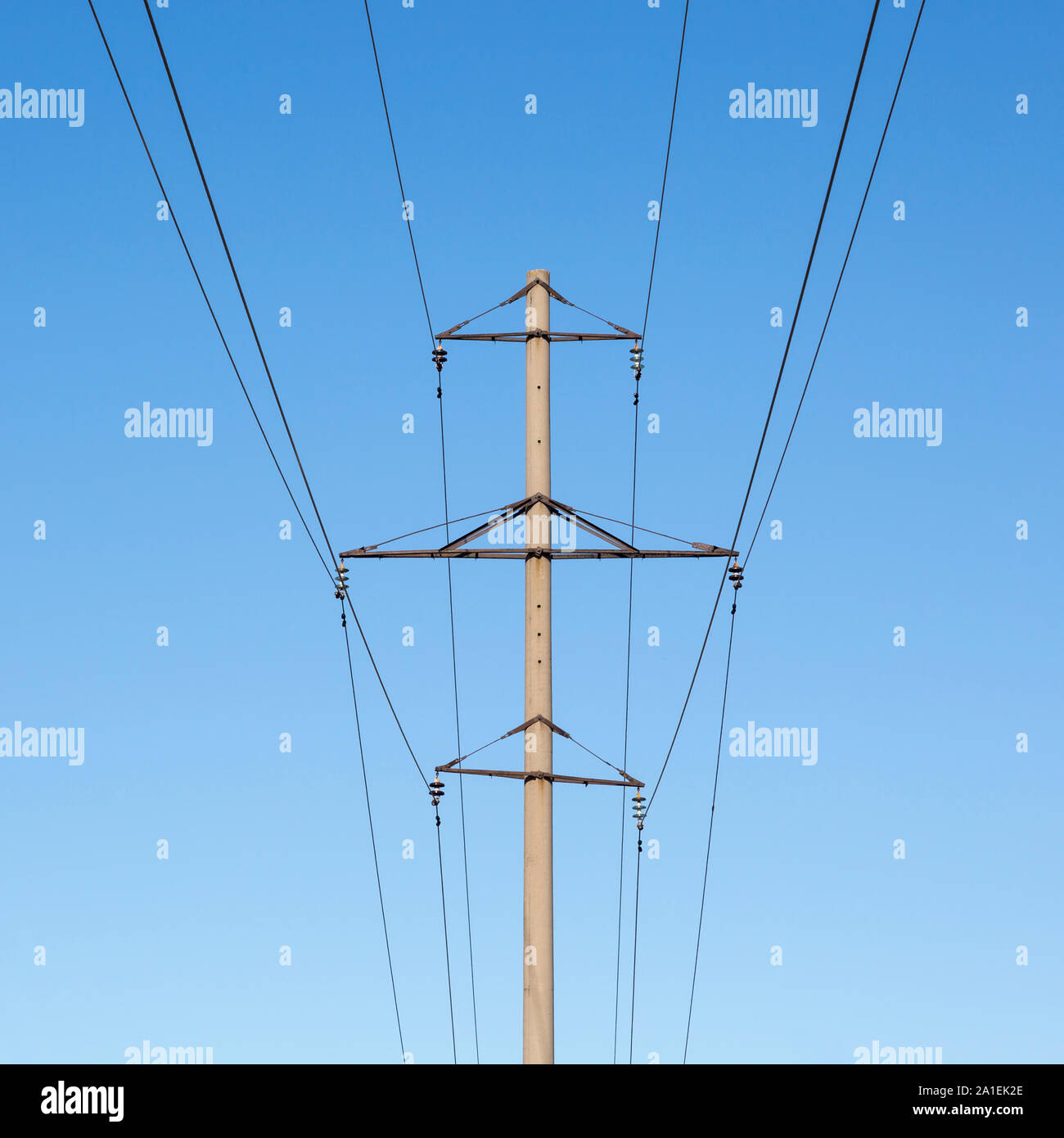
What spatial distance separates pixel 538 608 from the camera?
25.8m

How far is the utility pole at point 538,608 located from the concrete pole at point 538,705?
0.01 m

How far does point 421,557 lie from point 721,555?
4751 millimetres

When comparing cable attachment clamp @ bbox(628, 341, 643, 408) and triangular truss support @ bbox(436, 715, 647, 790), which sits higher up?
cable attachment clamp @ bbox(628, 341, 643, 408)

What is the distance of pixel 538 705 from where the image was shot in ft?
83.0

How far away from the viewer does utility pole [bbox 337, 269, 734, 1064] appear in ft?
78.1

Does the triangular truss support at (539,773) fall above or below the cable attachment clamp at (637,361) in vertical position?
below

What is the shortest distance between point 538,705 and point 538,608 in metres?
1.54

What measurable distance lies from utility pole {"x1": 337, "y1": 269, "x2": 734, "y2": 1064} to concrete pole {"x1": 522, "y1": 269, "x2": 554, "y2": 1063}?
1 cm

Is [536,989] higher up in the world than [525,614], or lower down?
lower down

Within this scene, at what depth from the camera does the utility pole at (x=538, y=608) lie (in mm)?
23812
